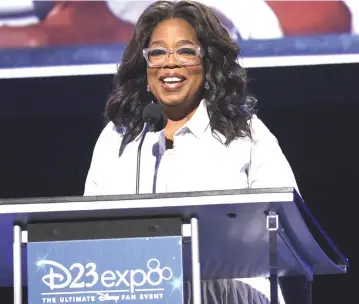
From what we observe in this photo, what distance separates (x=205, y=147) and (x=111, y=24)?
4.20 feet

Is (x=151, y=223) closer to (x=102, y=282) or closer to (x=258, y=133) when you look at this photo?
(x=102, y=282)

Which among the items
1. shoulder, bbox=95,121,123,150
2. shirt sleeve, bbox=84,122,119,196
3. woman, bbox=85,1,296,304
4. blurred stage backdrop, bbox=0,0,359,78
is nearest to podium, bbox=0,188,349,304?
woman, bbox=85,1,296,304

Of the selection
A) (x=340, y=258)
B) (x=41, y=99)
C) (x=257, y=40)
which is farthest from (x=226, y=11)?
(x=340, y=258)

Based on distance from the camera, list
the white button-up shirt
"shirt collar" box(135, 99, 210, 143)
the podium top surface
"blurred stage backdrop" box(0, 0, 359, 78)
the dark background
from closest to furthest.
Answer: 1. the podium top surface
2. the white button-up shirt
3. "shirt collar" box(135, 99, 210, 143)
4. "blurred stage backdrop" box(0, 0, 359, 78)
5. the dark background

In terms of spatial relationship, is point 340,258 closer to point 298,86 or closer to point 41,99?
point 298,86

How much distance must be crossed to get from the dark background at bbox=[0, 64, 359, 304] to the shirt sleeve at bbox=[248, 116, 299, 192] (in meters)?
1.25

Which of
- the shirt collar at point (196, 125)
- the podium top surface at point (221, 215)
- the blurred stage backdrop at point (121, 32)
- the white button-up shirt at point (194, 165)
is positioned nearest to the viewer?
the podium top surface at point (221, 215)

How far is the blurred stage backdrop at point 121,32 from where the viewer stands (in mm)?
4188

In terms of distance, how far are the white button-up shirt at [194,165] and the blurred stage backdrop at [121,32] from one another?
1112mm

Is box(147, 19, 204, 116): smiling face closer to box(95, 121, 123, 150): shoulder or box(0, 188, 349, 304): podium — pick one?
box(95, 121, 123, 150): shoulder

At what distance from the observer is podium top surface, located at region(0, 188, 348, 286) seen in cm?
233

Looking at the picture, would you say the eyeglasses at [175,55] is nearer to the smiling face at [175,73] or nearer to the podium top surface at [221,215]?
the smiling face at [175,73]

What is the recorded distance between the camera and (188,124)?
3.15 m

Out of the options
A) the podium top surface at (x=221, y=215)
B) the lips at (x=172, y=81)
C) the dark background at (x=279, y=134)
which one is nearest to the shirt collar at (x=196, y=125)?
the lips at (x=172, y=81)
